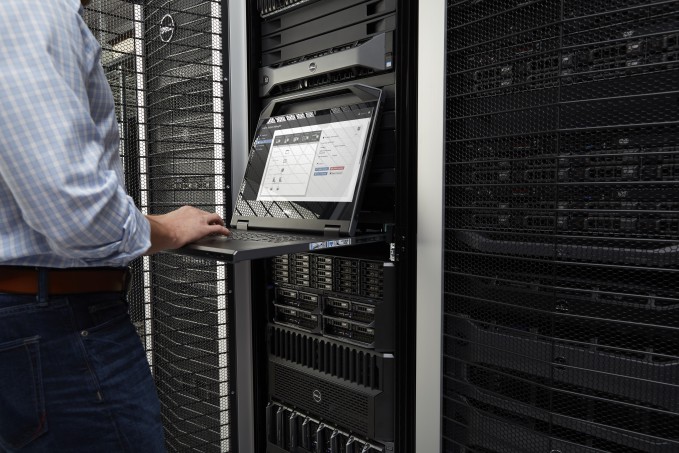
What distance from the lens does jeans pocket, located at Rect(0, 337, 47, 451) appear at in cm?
83

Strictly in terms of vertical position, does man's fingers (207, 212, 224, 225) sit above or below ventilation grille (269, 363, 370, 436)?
above

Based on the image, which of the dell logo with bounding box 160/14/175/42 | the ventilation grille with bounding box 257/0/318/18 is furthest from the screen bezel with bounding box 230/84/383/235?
the dell logo with bounding box 160/14/175/42

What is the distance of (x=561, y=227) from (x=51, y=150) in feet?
2.74

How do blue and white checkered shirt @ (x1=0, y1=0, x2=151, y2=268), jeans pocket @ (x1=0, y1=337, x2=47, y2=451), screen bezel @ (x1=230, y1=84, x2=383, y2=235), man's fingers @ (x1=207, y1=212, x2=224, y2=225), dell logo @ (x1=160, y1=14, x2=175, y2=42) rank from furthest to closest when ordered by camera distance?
dell logo @ (x1=160, y1=14, x2=175, y2=42), screen bezel @ (x1=230, y1=84, x2=383, y2=235), man's fingers @ (x1=207, y1=212, x2=224, y2=225), jeans pocket @ (x1=0, y1=337, x2=47, y2=451), blue and white checkered shirt @ (x1=0, y1=0, x2=151, y2=268)

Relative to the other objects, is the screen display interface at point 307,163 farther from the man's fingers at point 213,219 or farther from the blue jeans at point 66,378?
the blue jeans at point 66,378

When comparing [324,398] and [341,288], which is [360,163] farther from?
[324,398]

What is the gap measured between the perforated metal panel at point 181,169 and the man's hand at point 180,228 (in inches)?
16.3

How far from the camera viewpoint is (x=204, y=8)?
1.58m

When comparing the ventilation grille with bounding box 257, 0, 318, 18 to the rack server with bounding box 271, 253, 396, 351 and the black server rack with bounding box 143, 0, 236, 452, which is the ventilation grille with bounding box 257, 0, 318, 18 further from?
the rack server with bounding box 271, 253, 396, 351

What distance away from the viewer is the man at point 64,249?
0.73m

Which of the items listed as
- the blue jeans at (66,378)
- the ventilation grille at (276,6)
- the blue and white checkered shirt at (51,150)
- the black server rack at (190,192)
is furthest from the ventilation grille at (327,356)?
the ventilation grille at (276,6)

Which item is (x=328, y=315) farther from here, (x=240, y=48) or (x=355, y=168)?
(x=240, y=48)

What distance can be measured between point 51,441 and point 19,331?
19 cm

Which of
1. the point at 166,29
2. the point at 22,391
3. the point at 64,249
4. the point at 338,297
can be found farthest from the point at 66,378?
the point at 166,29
